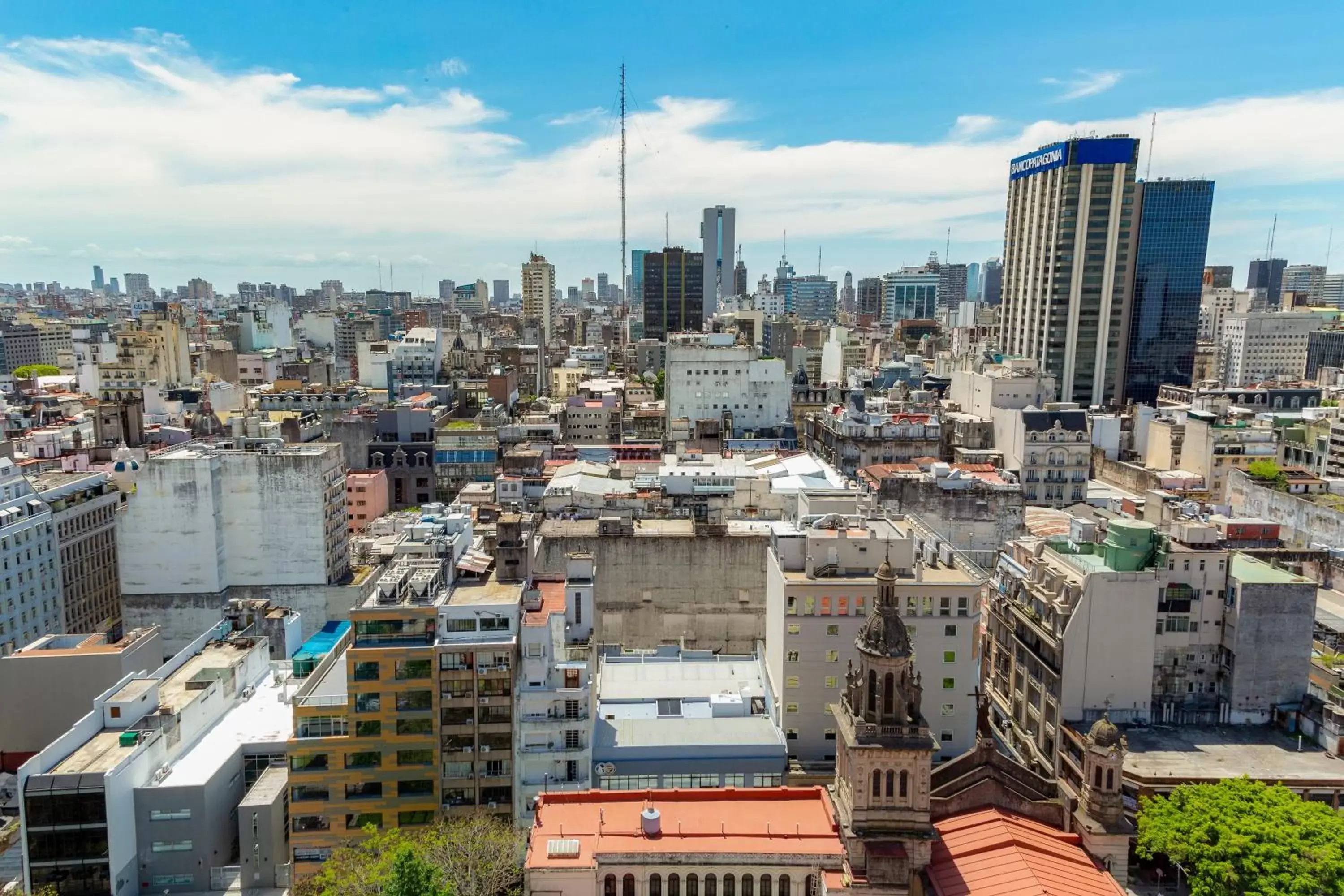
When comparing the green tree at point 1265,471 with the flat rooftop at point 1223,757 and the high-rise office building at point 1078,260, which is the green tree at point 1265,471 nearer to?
the high-rise office building at point 1078,260

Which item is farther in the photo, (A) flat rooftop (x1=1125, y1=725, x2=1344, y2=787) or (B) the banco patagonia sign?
(B) the banco patagonia sign

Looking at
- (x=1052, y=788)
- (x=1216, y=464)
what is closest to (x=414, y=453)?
(x=1052, y=788)

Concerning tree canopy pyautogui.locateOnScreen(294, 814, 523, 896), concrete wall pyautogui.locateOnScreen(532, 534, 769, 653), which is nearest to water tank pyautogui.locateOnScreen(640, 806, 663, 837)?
tree canopy pyautogui.locateOnScreen(294, 814, 523, 896)

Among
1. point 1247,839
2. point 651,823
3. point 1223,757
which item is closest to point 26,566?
point 651,823

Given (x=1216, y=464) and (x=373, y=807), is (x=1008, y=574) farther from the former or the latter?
(x=1216, y=464)

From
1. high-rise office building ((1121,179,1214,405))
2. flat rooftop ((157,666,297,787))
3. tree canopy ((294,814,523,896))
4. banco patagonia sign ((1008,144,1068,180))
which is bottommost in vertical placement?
tree canopy ((294,814,523,896))

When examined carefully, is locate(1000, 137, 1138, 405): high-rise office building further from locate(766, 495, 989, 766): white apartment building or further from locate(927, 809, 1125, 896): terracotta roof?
locate(927, 809, 1125, 896): terracotta roof
